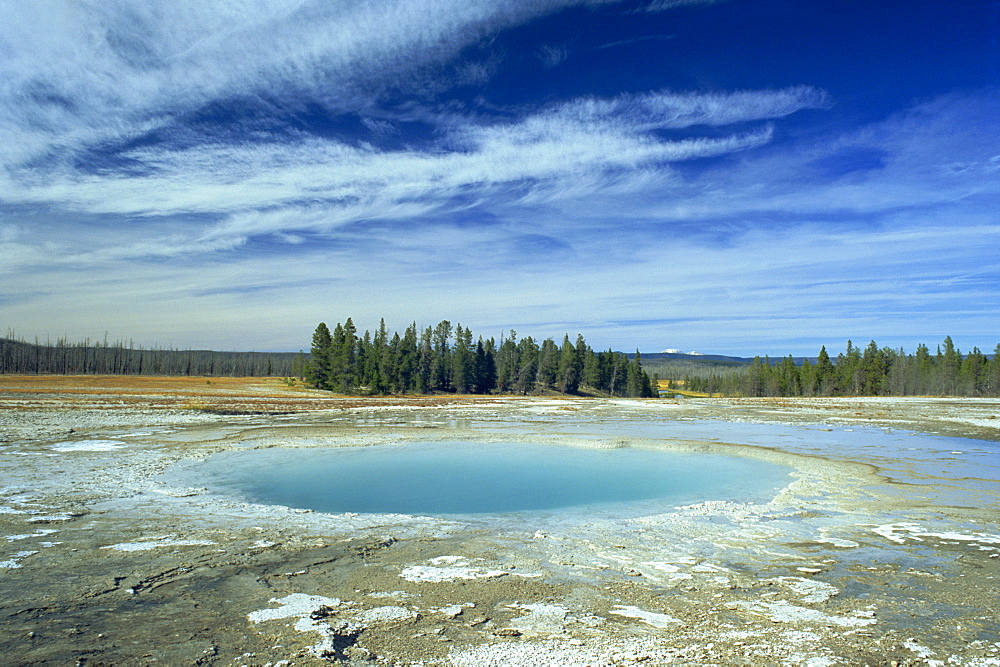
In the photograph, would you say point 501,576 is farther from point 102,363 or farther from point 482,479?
point 102,363

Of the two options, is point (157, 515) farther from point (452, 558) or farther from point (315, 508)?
point (452, 558)

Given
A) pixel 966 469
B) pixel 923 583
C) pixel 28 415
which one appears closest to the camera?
pixel 923 583

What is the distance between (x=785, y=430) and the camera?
31.4 m

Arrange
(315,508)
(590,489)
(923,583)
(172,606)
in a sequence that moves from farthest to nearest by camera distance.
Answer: (590,489), (315,508), (923,583), (172,606)

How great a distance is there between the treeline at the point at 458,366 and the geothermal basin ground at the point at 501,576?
67171mm

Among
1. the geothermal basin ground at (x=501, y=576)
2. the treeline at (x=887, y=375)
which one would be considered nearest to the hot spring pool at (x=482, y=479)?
the geothermal basin ground at (x=501, y=576)

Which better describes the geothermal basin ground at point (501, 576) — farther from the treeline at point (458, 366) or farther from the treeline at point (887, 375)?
the treeline at point (887, 375)

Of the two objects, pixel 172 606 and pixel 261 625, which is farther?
pixel 172 606

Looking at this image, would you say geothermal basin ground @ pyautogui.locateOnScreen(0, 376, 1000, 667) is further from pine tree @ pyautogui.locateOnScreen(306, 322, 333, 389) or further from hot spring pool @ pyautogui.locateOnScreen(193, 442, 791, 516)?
pine tree @ pyautogui.locateOnScreen(306, 322, 333, 389)

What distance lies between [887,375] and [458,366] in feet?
266

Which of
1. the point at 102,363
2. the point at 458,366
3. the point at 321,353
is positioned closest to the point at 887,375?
the point at 458,366

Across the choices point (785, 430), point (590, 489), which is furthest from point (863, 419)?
point (590, 489)

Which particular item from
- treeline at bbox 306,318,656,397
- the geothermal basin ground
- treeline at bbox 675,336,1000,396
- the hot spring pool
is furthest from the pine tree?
treeline at bbox 675,336,1000,396

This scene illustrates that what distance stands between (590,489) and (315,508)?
6342 millimetres
